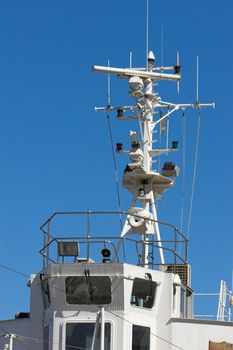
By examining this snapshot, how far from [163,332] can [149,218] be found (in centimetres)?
385

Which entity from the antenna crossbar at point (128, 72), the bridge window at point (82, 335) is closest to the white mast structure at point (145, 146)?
the antenna crossbar at point (128, 72)

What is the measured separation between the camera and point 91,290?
3222cm

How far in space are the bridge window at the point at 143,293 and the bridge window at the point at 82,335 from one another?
3.77ft

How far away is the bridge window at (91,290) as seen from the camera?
32.1 meters

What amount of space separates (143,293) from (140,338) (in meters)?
1.26

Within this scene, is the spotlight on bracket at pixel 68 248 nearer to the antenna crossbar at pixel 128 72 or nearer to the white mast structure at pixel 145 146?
the white mast structure at pixel 145 146

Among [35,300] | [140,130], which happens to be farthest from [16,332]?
[140,130]

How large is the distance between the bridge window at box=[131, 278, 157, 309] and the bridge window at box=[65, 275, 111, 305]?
30.6 inches

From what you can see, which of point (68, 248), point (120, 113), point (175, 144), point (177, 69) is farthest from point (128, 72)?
point (68, 248)

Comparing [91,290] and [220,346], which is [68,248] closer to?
[91,290]

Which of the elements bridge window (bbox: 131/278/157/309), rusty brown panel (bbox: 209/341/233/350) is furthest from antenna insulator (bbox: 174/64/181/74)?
rusty brown panel (bbox: 209/341/233/350)

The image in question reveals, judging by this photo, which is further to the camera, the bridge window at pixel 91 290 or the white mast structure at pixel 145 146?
the white mast structure at pixel 145 146

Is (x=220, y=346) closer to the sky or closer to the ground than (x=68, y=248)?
closer to the ground

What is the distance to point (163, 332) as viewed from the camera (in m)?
33.0
